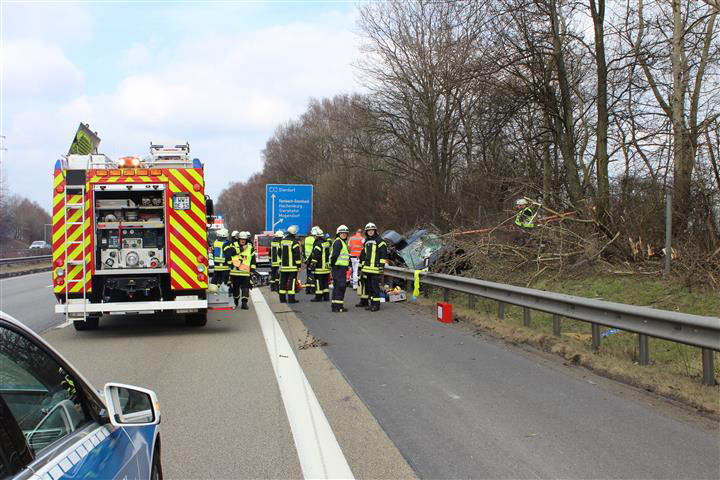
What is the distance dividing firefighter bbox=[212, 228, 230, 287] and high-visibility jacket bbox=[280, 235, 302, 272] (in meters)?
1.57

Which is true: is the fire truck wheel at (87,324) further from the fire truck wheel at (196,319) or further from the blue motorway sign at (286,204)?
the blue motorway sign at (286,204)

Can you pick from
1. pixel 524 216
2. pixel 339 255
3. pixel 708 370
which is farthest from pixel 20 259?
pixel 708 370

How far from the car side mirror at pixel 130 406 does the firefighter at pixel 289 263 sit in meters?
12.9

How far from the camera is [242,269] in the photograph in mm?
14570

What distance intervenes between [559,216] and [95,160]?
10.0 metres

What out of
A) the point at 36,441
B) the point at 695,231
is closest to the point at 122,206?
the point at 36,441

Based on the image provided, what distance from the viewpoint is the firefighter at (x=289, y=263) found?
15.8m

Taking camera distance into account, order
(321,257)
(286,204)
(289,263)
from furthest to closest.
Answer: (286,204)
(321,257)
(289,263)

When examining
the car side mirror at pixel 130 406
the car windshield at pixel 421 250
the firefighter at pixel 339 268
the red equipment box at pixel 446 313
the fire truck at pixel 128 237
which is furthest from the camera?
the car windshield at pixel 421 250

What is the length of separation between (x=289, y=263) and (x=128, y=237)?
5.19 meters

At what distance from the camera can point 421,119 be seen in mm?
29562

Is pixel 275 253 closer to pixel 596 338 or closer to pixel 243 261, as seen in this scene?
pixel 243 261

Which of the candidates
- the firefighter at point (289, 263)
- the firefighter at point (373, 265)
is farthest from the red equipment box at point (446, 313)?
the firefighter at point (289, 263)

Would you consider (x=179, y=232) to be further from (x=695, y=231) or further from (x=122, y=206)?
(x=695, y=231)
